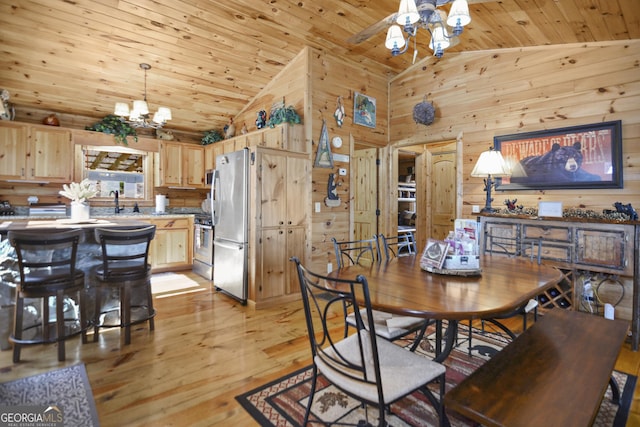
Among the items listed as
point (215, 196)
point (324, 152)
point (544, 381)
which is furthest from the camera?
point (324, 152)

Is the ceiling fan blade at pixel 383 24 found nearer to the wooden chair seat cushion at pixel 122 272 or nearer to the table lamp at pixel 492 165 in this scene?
the table lamp at pixel 492 165

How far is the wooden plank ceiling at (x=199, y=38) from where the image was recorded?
10.4 ft

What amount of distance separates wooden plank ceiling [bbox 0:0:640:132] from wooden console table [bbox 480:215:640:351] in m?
1.80

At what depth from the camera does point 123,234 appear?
2.68 m

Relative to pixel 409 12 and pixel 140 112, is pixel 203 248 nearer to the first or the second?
pixel 140 112

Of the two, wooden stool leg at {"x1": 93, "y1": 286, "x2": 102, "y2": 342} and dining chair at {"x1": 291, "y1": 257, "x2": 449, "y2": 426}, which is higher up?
dining chair at {"x1": 291, "y1": 257, "x2": 449, "y2": 426}

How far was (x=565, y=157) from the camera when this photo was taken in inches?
139

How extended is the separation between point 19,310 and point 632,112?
18.1 feet

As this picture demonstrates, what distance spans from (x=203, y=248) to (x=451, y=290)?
14.0 ft

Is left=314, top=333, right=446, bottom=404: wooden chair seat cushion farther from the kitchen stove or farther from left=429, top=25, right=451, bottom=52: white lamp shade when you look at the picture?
the kitchen stove

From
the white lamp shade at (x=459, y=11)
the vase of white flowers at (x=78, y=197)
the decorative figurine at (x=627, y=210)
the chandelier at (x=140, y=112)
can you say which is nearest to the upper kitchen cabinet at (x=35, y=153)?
the chandelier at (x=140, y=112)

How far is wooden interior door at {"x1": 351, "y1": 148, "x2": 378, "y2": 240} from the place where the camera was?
17.6 ft

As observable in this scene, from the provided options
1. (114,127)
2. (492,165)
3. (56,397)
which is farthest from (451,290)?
(114,127)

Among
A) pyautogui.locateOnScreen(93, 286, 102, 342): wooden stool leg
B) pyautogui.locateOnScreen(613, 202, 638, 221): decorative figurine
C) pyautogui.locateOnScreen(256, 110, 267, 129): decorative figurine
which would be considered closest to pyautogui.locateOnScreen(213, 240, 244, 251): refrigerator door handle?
pyautogui.locateOnScreen(93, 286, 102, 342): wooden stool leg
